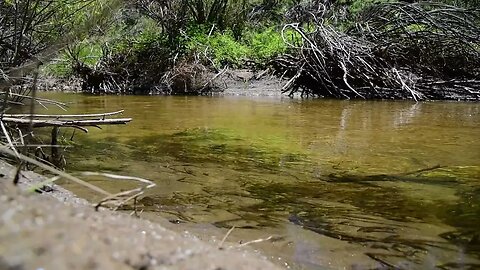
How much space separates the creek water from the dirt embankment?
0.96 metres

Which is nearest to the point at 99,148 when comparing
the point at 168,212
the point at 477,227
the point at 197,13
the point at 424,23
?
the point at 168,212

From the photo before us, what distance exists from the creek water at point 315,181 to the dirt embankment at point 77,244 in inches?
37.8

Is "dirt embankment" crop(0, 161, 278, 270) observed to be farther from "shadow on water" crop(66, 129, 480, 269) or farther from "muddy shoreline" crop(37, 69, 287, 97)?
"muddy shoreline" crop(37, 69, 287, 97)

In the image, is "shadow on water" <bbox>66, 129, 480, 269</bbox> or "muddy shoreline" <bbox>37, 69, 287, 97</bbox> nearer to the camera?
"shadow on water" <bbox>66, 129, 480, 269</bbox>

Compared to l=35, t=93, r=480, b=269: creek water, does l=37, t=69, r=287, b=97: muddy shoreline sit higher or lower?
higher

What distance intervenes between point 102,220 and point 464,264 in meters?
1.42

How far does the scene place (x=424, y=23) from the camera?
9867 mm

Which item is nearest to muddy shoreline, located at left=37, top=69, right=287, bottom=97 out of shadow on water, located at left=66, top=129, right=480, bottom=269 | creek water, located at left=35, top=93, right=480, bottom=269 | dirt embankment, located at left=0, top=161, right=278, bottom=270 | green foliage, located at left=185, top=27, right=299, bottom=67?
green foliage, located at left=185, top=27, right=299, bottom=67

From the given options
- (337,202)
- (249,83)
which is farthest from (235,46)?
(337,202)

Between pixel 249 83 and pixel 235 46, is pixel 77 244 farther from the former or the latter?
pixel 235 46

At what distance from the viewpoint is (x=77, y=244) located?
802 millimetres

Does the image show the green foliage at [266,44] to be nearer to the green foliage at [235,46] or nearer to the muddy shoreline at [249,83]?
the green foliage at [235,46]

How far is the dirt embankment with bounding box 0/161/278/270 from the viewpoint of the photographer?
70 centimetres

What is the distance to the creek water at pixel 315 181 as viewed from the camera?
221 cm
